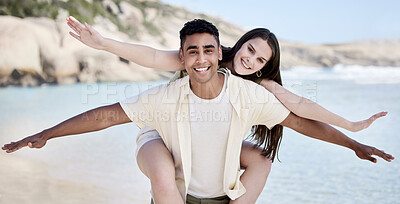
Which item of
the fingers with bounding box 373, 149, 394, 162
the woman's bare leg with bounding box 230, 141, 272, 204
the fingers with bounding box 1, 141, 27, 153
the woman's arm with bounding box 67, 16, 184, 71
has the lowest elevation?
the woman's bare leg with bounding box 230, 141, 272, 204

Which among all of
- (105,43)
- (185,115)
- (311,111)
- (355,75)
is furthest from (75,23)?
(355,75)

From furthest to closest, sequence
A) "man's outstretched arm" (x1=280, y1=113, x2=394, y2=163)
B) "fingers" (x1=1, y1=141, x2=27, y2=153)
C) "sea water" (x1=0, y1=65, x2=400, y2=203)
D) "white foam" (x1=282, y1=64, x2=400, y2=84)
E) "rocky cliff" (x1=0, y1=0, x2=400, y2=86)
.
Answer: "white foam" (x1=282, y1=64, x2=400, y2=84)
"rocky cliff" (x1=0, y1=0, x2=400, y2=86)
"sea water" (x1=0, y1=65, x2=400, y2=203)
"man's outstretched arm" (x1=280, y1=113, x2=394, y2=163)
"fingers" (x1=1, y1=141, x2=27, y2=153)

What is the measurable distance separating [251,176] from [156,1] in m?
39.7

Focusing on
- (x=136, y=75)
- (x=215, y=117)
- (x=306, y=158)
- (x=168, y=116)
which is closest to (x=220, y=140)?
(x=215, y=117)

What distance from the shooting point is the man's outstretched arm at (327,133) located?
2.84 metres

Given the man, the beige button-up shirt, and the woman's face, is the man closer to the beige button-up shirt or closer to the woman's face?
the beige button-up shirt

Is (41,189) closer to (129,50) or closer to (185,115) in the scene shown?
(129,50)

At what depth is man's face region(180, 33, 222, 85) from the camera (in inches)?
104

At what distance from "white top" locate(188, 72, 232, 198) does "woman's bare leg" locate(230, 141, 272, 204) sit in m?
0.23

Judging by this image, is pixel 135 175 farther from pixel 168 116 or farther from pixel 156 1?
pixel 156 1

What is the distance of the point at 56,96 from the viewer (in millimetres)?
12789

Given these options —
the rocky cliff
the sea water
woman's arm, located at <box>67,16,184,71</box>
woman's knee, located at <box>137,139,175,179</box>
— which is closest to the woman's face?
A: woman's arm, located at <box>67,16,184,71</box>

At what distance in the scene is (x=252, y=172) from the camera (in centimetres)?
298

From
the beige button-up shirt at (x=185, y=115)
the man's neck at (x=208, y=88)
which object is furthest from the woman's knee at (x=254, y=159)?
the man's neck at (x=208, y=88)
